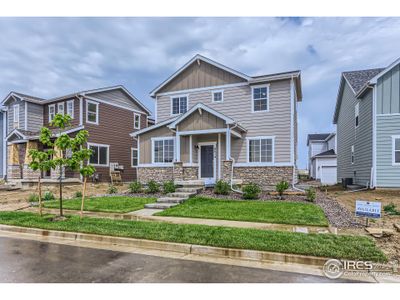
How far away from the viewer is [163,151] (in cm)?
1734

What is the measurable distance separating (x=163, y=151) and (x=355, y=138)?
12.7 metres

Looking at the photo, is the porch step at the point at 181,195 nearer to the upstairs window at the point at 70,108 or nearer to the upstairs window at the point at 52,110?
the upstairs window at the point at 70,108

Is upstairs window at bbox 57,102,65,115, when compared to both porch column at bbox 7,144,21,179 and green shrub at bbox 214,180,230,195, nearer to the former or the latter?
porch column at bbox 7,144,21,179

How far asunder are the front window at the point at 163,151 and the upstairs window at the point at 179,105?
2224mm

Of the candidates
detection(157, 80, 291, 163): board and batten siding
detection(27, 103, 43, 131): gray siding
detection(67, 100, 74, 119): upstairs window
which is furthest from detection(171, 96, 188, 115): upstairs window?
detection(27, 103, 43, 131): gray siding

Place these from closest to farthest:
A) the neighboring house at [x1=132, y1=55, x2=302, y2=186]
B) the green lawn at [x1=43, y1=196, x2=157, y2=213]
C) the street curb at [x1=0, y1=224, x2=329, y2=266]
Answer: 1. the street curb at [x1=0, y1=224, x2=329, y2=266]
2. the green lawn at [x1=43, y1=196, x2=157, y2=213]
3. the neighboring house at [x1=132, y1=55, x2=302, y2=186]

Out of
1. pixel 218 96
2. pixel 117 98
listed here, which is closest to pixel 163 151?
Result: pixel 218 96

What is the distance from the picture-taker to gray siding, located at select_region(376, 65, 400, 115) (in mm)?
14547

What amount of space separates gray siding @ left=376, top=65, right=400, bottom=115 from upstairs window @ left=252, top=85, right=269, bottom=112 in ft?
18.8

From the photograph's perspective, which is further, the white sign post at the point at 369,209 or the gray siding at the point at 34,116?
the gray siding at the point at 34,116

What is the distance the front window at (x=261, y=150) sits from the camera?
15.6 m

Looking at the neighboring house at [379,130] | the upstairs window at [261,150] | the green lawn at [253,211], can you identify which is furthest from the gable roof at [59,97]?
the neighboring house at [379,130]

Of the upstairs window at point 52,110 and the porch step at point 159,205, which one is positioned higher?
the upstairs window at point 52,110

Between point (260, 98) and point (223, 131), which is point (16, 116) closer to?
point (223, 131)
